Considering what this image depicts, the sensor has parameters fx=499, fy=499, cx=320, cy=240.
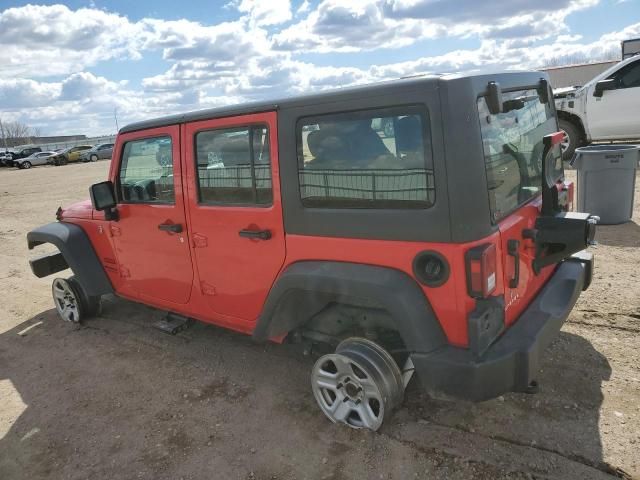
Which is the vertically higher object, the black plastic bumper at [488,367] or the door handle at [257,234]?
the door handle at [257,234]

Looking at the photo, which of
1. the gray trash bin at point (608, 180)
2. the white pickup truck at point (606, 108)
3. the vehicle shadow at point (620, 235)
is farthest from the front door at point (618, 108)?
the vehicle shadow at point (620, 235)

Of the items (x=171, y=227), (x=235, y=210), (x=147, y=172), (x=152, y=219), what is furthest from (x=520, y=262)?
(x=147, y=172)

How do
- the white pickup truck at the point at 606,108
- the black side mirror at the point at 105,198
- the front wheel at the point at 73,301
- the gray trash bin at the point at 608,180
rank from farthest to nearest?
1. the white pickup truck at the point at 606,108
2. the gray trash bin at the point at 608,180
3. the front wheel at the point at 73,301
4. the black side mirror at the point at 105,198

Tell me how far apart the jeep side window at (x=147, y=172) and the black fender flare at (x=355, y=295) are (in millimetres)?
1243

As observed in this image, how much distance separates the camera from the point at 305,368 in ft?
12.1

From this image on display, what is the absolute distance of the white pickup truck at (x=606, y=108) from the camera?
30.7ft

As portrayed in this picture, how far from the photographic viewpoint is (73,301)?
4852 mm

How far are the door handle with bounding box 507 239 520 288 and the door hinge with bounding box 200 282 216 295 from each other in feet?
6.45

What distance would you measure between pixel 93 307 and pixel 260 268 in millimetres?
2600

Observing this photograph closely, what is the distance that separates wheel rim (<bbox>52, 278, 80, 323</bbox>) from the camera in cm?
482

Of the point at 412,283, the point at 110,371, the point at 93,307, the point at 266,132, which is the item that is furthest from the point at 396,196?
the point at 93,307

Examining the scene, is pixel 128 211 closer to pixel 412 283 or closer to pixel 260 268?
pixel 260 268

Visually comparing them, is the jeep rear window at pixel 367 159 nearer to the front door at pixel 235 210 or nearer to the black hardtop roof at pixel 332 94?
the black hardtop roof at pixel 332 94

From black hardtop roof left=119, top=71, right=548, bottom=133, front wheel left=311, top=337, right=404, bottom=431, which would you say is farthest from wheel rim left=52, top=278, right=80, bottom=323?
front wheel left=311, top=337, right=404, bottom=431
